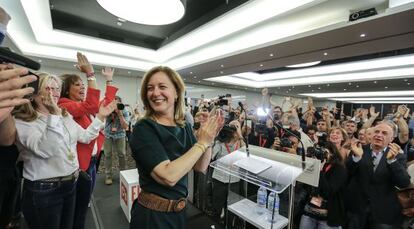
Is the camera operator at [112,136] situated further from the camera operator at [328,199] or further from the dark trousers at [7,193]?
the camera operator at [328,199]

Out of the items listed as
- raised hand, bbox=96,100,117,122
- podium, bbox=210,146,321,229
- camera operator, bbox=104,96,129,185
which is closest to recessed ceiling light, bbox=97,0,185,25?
raised hand, bbox=96,100,117,122

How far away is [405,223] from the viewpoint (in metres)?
1.79

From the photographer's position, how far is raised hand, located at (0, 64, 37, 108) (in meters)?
0.51

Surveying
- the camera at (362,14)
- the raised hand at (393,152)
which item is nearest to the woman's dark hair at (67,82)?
the raised hand at (393,152)

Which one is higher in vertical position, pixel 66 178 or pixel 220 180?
pixel 66 178

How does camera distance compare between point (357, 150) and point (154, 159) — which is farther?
point (357, 150)

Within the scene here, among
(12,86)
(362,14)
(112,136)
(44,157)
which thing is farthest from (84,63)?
(362,14)

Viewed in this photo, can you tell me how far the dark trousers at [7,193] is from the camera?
82 cm

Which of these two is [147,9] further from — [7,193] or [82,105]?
→ [7,193]

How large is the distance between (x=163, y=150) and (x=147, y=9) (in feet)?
7.50

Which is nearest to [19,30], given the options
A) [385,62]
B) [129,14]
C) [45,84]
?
[129,14]

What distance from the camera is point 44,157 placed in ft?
3.77

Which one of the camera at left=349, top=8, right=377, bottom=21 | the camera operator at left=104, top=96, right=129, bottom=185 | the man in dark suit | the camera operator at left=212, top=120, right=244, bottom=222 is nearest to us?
the man in dark suit

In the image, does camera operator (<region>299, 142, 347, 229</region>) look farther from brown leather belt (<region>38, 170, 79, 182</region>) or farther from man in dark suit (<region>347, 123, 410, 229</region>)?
brown leather belt (<region>38, 170, 79, 182</region>)
